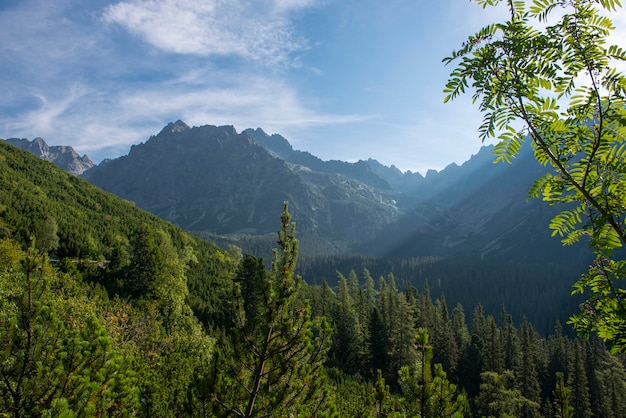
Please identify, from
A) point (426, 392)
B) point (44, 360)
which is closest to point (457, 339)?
point (426, 392)

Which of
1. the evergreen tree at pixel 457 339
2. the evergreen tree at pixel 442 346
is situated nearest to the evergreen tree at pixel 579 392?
the evergreen tree at pixel 457 339

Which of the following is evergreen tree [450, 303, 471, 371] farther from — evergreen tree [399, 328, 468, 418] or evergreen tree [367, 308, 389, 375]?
evergreen tree [399, 328, 468, 418]

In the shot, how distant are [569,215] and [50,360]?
890 cm

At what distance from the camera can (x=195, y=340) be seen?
90.4ft

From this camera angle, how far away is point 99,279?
3638cm

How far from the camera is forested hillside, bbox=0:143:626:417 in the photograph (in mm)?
6848

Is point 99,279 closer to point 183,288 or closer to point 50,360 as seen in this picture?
point 183,288

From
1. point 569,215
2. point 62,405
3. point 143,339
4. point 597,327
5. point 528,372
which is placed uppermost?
point 569,215

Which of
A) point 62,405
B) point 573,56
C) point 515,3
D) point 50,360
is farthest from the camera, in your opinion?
point 50,360

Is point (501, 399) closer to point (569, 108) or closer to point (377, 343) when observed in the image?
point (377, 343)

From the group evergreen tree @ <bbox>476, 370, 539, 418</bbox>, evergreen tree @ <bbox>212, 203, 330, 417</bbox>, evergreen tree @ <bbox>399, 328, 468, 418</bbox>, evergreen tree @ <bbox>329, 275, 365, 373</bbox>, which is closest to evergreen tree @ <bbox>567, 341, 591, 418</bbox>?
evergreen tree @ <bbox>476, 370, 539, 418</bbox>

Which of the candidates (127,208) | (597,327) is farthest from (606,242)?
(127,208)

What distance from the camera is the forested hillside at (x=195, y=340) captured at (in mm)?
6848

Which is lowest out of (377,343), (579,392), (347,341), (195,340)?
(579,392)
